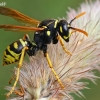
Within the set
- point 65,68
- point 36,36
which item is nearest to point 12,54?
point 36,36

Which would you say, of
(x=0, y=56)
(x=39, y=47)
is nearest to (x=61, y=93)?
(x=39, y=47)

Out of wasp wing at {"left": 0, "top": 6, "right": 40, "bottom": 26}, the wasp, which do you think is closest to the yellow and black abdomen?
the wasp

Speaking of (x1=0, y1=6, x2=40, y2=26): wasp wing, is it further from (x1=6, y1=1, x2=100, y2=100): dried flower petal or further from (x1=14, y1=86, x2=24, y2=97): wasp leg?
(x1=14, y1=86, x2=24, y2=97): wasp leg

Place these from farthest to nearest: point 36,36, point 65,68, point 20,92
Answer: point 36,36
point 65,68
point 20,92

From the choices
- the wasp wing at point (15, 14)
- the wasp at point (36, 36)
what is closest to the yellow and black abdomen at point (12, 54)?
the wasp at point (36, 36)

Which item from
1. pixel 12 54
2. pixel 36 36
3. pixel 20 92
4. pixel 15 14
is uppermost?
pixel 15 14

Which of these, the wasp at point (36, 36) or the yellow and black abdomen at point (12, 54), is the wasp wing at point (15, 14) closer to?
the wasp at point (36, 36)

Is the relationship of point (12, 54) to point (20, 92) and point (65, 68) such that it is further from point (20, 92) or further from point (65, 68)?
point (65, 68)

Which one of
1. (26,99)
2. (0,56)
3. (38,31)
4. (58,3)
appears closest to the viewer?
(26,99)

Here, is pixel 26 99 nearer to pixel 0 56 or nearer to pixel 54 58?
pixel 54 58
